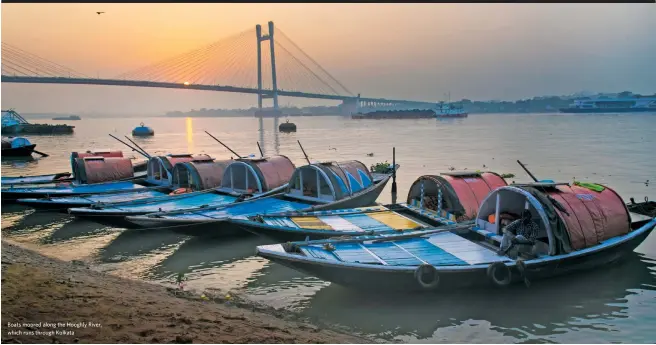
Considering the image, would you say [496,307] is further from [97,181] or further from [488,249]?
[97,181]

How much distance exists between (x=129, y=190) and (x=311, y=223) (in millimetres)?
8406

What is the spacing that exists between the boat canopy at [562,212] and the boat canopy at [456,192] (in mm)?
1041

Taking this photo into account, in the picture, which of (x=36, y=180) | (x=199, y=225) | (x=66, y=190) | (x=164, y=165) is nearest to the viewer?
(x=199, y=225)


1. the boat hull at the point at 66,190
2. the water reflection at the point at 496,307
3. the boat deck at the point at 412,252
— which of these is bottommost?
the water reflection at the point at 496,307

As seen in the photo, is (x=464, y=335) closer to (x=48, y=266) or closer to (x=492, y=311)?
(x=492, y=311)

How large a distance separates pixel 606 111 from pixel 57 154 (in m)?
134

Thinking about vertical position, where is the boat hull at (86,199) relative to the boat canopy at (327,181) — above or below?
below

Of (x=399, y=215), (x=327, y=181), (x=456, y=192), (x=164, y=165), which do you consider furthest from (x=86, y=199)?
(x=456, y=192)

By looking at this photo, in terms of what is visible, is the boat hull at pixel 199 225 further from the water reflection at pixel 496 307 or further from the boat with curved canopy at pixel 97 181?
the boat with curved canopy at pixel 97 181

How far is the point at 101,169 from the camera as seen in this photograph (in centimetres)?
1936

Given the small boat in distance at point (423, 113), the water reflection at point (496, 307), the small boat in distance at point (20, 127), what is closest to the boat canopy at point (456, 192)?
the water reflection at point (496, 307)

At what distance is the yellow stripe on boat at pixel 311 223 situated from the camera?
11.3m

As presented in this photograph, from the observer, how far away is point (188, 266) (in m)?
10.9

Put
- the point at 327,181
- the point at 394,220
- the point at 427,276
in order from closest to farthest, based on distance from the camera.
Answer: the point at 427,276 < the point at 394,220 < the point at 327,181
